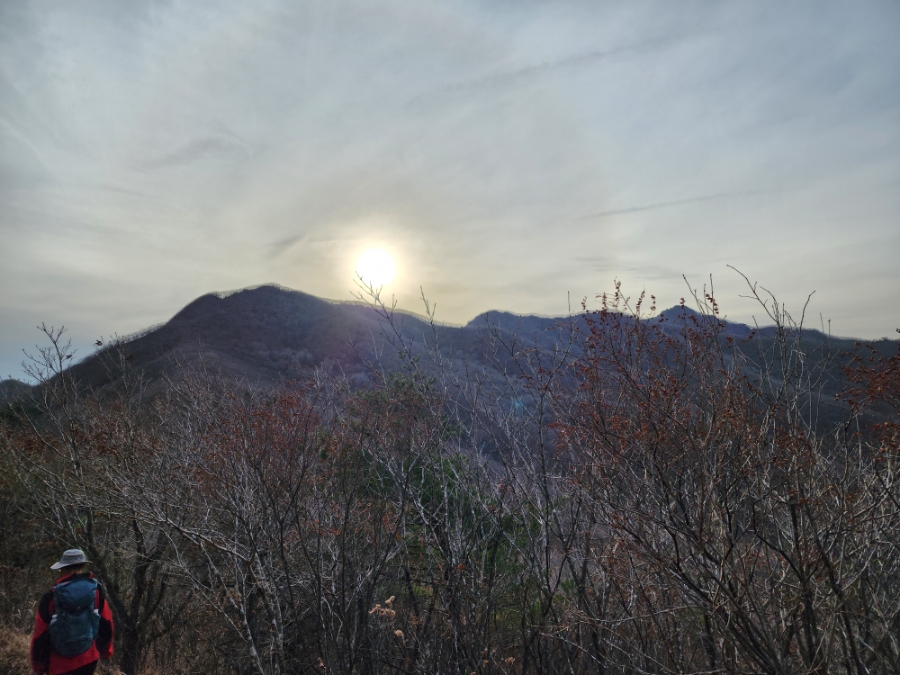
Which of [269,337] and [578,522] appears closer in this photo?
[578,522]

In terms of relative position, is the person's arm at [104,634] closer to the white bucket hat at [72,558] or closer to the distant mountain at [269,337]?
the white bucket hat at [72,558]

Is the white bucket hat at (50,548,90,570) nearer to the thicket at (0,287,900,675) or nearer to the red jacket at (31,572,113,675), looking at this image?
the red jacket at (31,572,113,675)

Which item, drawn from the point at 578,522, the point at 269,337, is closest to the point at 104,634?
the point at 578,522

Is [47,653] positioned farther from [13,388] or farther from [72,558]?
[13,388]

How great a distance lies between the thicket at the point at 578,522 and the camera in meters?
3.25

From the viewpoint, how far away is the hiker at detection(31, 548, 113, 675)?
5547mm

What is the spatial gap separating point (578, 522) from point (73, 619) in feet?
17.3

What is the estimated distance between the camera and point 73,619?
18.4 feet

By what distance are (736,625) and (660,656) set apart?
7.41 feet

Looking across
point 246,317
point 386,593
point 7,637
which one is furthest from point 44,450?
point 246,317

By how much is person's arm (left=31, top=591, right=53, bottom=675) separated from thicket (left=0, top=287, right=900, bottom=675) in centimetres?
127

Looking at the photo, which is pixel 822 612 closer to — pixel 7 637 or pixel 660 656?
pixel 660 656

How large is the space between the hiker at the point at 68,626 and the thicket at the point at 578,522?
0.86 metres

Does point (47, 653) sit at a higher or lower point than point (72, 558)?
lower
